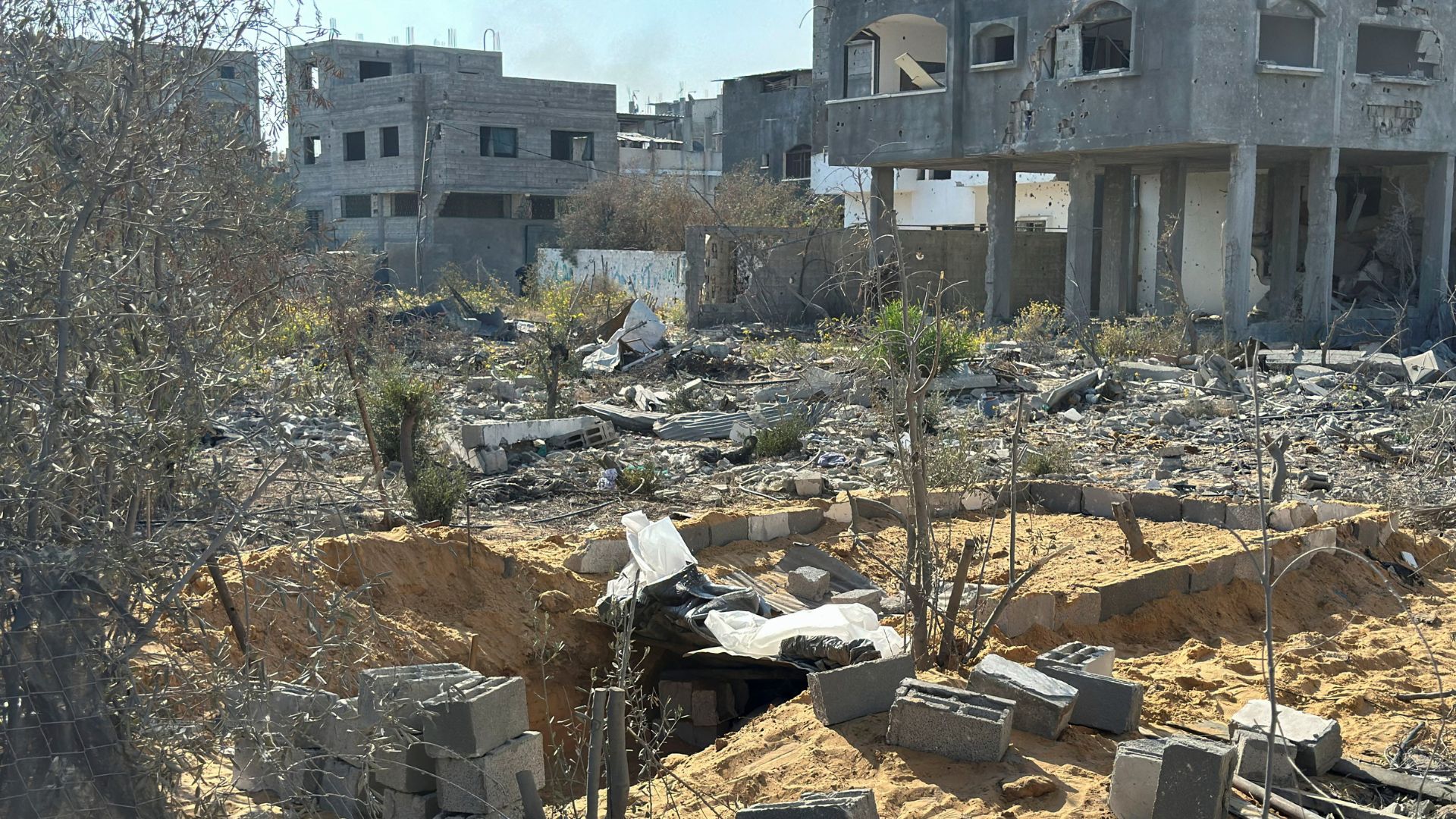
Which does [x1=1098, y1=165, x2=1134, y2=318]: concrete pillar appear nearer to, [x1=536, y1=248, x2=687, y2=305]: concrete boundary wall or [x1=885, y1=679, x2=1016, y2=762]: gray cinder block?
[x1=536, y1=248, x2=687, y2=305]: concrete boundary wall

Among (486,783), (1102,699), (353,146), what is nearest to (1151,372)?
(1102,699)

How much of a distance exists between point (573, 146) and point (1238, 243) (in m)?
22.7

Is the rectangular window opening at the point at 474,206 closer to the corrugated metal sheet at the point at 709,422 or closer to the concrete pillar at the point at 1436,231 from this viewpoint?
the concrete pillar at the point at 1436,231

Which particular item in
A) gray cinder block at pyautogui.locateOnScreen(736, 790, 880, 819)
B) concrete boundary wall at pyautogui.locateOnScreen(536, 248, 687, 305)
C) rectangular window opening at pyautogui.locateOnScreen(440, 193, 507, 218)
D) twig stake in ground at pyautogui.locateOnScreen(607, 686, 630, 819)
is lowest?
gray cinder block at pyautogui.locateOnScreen(736, 790, 880, 819)

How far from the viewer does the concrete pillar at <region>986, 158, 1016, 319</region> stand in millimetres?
23859

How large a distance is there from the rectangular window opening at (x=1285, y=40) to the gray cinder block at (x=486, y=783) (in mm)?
20193

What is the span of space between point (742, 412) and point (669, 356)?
12.7 ft

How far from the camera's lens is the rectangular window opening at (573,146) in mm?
38469

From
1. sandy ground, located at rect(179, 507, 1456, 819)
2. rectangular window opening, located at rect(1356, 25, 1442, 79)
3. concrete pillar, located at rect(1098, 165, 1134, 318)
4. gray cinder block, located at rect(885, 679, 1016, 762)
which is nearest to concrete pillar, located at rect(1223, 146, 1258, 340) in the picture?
rectangular window opening, located at rect(1356, 25, 1442, 79)

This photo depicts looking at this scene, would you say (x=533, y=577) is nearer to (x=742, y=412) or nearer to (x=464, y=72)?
(x=742, y=412)

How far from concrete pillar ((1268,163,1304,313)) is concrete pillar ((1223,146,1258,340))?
3.59m

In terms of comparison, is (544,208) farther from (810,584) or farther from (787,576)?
(810,584)

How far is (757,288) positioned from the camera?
24.4m

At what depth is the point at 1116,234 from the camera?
2516cm
